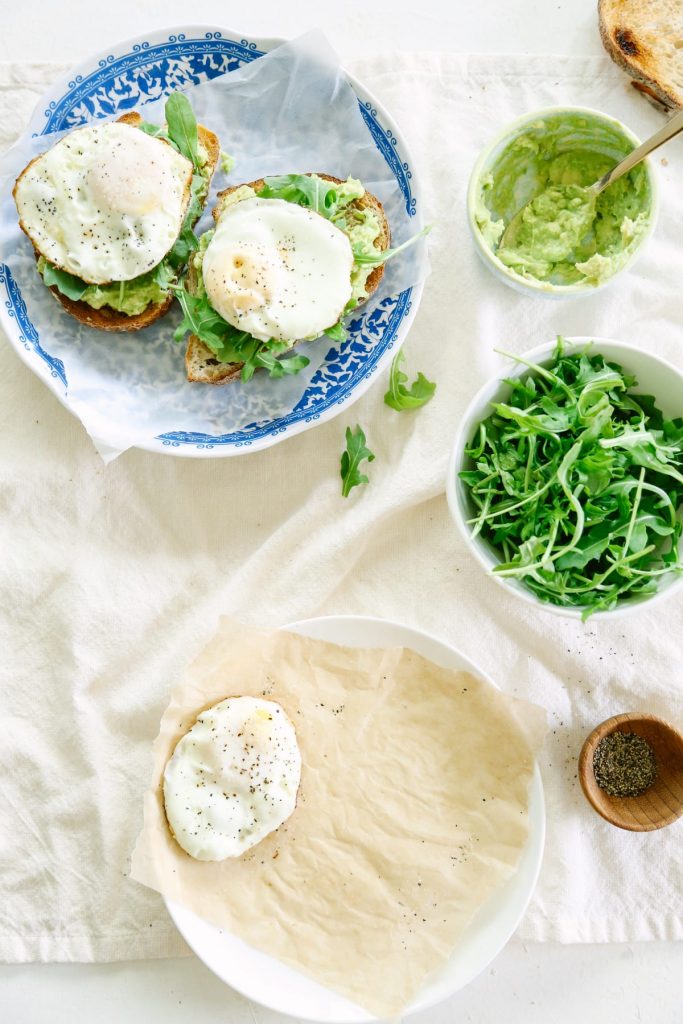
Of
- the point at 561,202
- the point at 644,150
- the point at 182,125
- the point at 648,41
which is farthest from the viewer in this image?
the point at 648,41

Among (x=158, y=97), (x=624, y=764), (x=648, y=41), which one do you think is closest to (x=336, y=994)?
(x=624, y=764)

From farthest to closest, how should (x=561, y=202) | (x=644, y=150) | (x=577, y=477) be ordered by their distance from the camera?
1. (x=561, y=202)
2. (x=644, y=150)
3. (x=577, y=477)

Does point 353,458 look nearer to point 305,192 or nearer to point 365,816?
point 305,192

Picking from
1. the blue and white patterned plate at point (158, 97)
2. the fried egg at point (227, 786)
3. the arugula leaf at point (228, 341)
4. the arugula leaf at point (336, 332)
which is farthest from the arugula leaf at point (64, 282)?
the fried egg at point (227, 786)

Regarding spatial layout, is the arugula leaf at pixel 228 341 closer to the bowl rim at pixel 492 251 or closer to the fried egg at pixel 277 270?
the fried egg at pixel 277 270

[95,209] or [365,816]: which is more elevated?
[95,209]

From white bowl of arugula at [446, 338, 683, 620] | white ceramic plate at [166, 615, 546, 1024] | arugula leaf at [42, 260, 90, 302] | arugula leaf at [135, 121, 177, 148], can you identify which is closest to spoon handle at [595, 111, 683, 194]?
white bowl of arugula at [446, 338, 683, 620]

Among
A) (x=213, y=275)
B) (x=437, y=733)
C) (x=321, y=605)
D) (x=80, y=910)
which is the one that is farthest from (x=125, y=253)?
(x=80, y=910)

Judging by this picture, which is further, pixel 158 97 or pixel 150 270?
pixel 158 97
